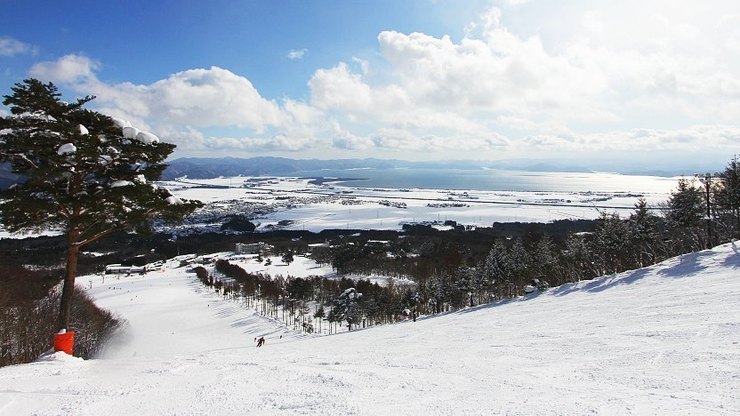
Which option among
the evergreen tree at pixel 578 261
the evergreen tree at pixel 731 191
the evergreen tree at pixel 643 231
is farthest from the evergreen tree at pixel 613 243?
the evergreen tree at pixel 731 191

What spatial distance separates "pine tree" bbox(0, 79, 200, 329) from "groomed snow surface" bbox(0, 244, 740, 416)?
4.18 meters

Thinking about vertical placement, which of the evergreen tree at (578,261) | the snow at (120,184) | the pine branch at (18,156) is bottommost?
the evergreen tree at (578,261)

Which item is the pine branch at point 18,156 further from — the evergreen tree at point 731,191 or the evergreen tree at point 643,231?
the evergreen tree at point 731,191

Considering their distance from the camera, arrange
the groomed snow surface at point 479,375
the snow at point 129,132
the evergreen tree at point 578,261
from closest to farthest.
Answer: the groomed snow surface at point 479,375 < the snow at point 129,132 < the evergreen tree at point 578,261

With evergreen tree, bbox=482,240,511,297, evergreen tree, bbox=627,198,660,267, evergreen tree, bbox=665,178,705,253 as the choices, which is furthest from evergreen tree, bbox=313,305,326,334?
evergreen tree, bbox=665,178,705,253

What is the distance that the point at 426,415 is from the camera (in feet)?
14.9

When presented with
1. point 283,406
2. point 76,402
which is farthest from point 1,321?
point 283,406

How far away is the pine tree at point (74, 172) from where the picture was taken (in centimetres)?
1037

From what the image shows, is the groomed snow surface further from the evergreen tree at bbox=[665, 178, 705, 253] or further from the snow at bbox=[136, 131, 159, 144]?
the evergreen tree at bbox=[665, 178, 705, 253]

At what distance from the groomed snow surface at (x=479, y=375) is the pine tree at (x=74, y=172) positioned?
13.7 feet

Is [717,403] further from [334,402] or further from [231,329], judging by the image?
[231,329]

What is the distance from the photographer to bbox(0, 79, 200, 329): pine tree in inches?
408

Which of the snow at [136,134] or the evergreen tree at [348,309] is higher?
A: the snow at [136,134]

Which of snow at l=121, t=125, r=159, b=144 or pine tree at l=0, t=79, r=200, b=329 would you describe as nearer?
pine tree at l=0, t=79, r=200, b=329
